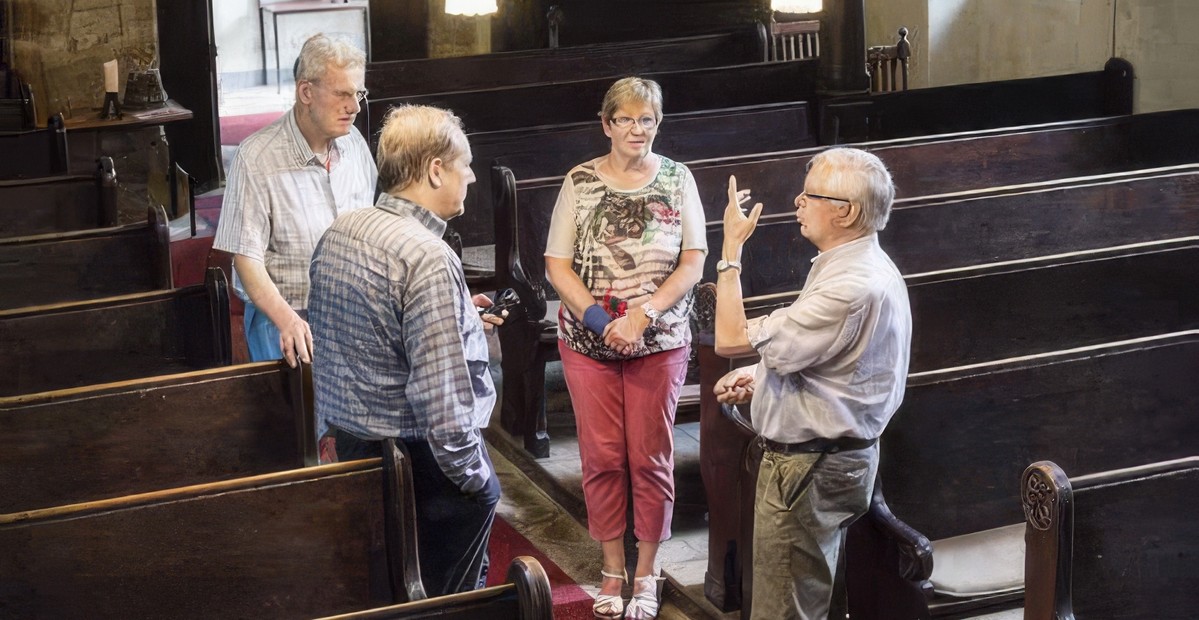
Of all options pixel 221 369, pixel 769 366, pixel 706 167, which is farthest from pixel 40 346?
pixel 706 167

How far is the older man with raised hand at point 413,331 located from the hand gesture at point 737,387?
0.61 meters

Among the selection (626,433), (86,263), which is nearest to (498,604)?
(626,433)

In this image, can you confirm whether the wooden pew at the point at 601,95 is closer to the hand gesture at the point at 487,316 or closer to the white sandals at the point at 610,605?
the white sandals at the point at 610,605

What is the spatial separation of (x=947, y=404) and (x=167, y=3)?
746 cm

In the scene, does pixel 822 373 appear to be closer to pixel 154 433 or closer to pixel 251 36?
pixel 154 433

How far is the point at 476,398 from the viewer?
2.77 m

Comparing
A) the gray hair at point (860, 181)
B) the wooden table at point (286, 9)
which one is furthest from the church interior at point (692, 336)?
the wooden table at point (286, 9)

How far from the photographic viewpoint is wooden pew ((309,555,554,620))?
214 cm

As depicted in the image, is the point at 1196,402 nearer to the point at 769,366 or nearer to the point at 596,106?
the point at 769,366

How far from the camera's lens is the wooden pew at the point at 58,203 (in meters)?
5.38

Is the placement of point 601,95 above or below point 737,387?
above

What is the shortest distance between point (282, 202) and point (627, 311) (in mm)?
931

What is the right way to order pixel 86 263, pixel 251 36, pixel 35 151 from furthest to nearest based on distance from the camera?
pixel 251 36
pixel 35 151
pixel 86 263

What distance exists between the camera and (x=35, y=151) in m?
6.71
